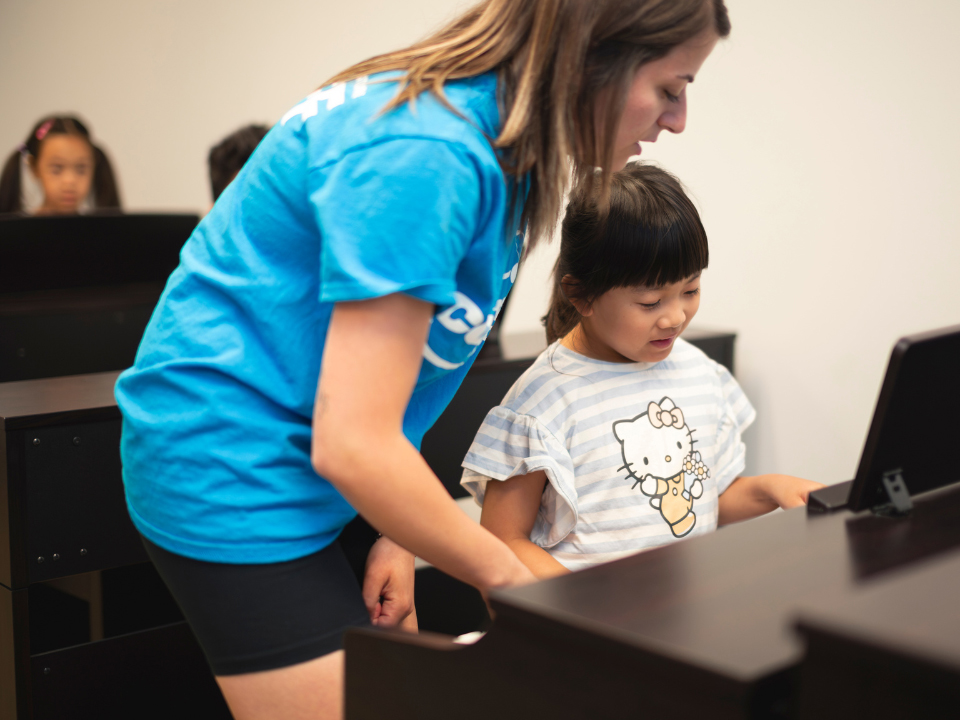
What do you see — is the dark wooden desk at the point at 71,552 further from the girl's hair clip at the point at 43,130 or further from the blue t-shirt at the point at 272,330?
the girl's hair clip at the point at 43,130

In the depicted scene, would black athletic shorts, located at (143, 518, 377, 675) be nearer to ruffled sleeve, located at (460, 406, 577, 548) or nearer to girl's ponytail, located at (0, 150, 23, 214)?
ruffled sleeve, located at (460, 406, 577, 548)

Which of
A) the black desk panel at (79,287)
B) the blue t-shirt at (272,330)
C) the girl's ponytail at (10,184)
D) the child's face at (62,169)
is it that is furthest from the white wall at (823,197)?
the girl's ponytail at (10,184)

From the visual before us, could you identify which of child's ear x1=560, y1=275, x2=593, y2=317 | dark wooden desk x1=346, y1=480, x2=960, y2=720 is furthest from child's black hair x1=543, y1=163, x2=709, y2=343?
dark wooden desk x1=346, y1=480, x2=960, y2=720

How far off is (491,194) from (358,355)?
0.52 feet

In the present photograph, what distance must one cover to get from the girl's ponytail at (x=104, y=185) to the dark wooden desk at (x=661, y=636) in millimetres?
3254

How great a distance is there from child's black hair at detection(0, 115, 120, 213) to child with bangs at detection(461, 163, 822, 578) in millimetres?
2798

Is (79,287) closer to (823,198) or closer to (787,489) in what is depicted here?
(823,198)

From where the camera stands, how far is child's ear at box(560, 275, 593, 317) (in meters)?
1.16

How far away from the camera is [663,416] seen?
3.92ft

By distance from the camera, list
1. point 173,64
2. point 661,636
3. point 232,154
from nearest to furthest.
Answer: point 661,636 < point 232,154 < point 173,64

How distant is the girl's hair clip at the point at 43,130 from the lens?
3359 millimetres

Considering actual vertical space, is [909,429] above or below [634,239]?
below

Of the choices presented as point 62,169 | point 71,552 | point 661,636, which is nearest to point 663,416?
point 661,636

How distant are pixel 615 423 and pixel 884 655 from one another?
768 mm
